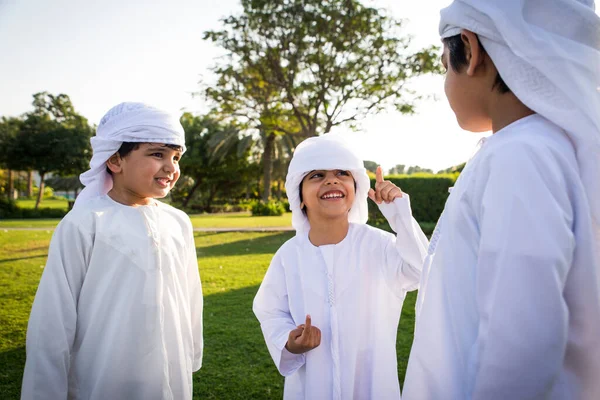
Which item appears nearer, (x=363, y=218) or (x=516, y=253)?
(x=516, y=253)

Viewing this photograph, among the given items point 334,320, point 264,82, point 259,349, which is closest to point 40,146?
point 264,82

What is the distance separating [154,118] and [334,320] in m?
1.52

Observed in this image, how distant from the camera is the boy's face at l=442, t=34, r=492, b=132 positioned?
139cm

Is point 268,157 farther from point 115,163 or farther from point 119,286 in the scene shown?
point 119,286

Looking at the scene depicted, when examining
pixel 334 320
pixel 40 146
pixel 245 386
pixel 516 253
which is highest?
pixel 40 146

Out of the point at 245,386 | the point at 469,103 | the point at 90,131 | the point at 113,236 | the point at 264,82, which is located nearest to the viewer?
the point at 469,103

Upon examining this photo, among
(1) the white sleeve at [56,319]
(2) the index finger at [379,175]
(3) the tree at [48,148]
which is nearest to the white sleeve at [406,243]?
(2) the index finger at [379,175]

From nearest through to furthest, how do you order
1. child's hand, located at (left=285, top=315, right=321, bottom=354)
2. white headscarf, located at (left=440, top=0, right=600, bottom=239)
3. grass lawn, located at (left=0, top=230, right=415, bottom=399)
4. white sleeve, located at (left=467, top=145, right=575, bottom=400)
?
white sleeve, located at (left=467, top=145, right=575, bottom=400) → white headscarf, located at (left=440, top=0, right=600, bottom=239) → child's hand, located at (left=285, top=315, right=321, bottom=354) → grass lawn, located at (left=0, top=230, right=415, bottom=399)

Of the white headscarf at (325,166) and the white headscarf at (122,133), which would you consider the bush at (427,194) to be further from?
the white headscarf at (122,133)

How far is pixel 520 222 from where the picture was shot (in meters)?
1.09

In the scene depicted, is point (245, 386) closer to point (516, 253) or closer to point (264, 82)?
point (516, 253)

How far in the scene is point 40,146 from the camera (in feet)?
110

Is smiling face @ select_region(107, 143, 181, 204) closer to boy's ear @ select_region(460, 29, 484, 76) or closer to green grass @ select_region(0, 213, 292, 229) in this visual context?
boy's ear @ select_region(460, 29, 484, 76)

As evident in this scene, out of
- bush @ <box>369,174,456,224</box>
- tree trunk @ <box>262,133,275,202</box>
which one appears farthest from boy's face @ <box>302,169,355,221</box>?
tree trunk @ <box>262,133,275,202</box>
